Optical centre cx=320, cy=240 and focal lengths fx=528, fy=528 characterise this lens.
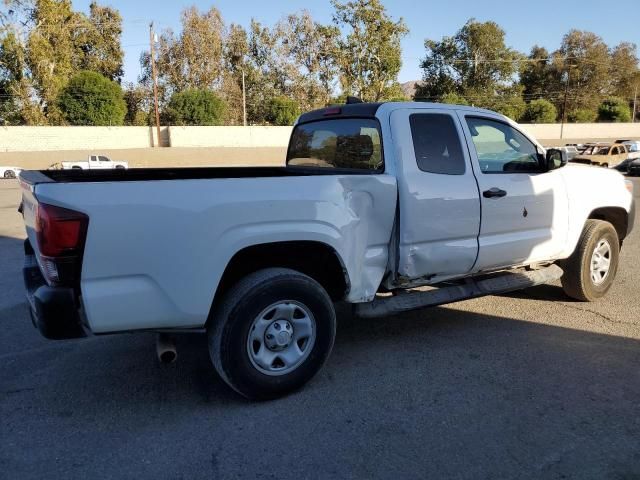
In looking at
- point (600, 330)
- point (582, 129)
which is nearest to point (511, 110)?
point (582, 129)

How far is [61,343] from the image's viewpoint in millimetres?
4543

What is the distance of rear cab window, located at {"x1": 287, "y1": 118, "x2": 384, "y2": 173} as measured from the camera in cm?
417

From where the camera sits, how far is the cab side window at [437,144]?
4074mm

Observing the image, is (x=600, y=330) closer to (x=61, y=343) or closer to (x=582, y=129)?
(x=61, y=343)

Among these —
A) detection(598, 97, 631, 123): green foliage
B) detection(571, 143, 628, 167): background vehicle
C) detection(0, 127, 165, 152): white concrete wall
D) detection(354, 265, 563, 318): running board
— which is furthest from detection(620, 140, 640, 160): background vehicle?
detection(598, 97, 631, 123): green foliage

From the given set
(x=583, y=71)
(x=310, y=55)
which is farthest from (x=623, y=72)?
(x=310, y=55)

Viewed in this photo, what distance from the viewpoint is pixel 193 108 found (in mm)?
42594

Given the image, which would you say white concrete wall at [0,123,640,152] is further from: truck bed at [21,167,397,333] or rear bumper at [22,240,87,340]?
rear bumper at [22,240,87,340]

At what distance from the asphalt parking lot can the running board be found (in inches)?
15.6

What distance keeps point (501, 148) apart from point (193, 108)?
40.9 meters

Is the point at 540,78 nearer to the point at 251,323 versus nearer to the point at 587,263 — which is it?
the point at 587,263

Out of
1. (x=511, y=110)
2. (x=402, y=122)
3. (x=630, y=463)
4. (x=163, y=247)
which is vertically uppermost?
(x=511, y=110)

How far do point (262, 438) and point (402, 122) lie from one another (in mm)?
2469

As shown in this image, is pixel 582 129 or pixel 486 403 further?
pixel 582 129
